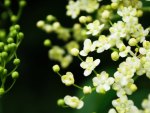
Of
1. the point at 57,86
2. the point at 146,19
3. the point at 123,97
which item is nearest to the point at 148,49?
the point at 123,97

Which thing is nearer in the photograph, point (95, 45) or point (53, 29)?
point (95, 45)

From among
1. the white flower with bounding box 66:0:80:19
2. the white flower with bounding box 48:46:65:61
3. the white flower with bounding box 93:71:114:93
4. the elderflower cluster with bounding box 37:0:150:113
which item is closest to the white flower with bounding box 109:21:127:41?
the elderflower cluster with bounding box 37:0:150:113

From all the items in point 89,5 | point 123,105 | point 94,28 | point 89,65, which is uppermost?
point 89,5

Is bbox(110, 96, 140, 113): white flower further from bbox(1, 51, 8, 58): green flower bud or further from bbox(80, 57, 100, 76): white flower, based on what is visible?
bbox(1, 51, 8, 58): green flower bud

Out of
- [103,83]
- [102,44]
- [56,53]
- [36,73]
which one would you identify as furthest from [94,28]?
[36,73]

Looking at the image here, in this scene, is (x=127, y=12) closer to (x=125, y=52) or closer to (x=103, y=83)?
(x=125, y=52)

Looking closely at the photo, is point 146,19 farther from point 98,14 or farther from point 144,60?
point 144,60

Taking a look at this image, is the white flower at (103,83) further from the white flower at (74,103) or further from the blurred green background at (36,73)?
the blurred green background at (36,73)

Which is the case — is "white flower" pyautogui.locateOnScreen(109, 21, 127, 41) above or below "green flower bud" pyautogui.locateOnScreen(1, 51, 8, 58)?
above
